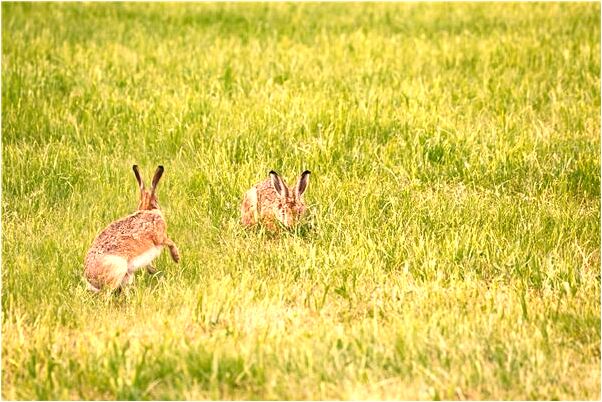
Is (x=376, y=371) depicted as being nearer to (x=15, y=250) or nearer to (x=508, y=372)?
(x=508, y=372)

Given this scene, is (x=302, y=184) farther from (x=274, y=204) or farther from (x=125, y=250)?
(x=125, y=250)

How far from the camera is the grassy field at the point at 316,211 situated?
4.97m

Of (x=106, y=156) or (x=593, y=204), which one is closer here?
(x=593, y=204)

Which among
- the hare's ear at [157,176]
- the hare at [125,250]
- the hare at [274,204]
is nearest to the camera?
the hare at [125,250]

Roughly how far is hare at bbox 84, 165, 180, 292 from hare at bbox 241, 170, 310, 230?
83cm

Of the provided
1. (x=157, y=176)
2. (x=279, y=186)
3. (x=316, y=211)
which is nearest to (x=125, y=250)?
(x=157, y=176)

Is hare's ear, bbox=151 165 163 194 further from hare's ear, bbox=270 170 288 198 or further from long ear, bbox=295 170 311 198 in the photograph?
long ear, bbox=295 170 311 198

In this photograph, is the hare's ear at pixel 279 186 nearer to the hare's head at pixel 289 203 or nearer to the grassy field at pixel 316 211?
the hare's head at pixel 289 203

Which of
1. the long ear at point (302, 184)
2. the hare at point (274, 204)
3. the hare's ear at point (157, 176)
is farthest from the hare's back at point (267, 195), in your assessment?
the hare's ear at point (157, 176)

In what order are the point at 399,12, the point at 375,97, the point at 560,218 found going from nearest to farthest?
the point at 560,218 → the point at 375,97 → the point at 399,12

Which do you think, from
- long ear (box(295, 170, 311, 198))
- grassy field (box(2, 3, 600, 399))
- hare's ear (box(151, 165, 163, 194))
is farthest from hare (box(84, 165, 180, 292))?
long ear (box(295, 170, 311, 198))

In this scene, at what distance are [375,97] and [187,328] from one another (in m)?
4.91

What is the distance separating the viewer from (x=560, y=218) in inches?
282

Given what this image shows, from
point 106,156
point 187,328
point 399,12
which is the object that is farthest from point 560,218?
point 399,12
